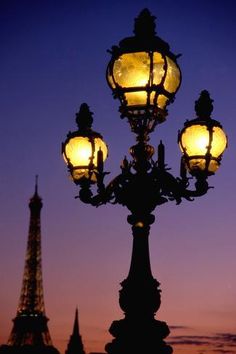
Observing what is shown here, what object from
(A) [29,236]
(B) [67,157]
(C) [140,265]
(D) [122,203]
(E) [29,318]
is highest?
(A) [29,236]

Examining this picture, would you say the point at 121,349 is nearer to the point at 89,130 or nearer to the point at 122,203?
the point at 122,203

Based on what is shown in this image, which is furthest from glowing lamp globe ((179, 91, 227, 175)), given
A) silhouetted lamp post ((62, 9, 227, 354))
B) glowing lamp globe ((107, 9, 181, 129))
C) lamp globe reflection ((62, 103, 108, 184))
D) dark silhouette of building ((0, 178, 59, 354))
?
dark silhouette of building ((0, 178, 59, 354))

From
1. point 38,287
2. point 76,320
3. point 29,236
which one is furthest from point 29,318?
point 76,320

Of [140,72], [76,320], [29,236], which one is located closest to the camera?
[140,72]

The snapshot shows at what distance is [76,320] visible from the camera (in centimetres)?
14275

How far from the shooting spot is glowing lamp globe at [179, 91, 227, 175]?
7855mm

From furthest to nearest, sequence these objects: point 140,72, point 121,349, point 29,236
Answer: point 29,236, point 140,72, point 121,349

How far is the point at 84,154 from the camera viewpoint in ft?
26.7

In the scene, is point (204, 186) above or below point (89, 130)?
below

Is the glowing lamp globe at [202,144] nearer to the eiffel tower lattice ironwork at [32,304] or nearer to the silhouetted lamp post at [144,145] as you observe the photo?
the silhouetted lamp post at [144,145]

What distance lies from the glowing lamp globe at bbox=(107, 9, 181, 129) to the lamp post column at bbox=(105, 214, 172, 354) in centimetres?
163

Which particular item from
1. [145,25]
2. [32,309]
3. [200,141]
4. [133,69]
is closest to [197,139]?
[200,141]

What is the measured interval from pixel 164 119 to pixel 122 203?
1032 millimetres

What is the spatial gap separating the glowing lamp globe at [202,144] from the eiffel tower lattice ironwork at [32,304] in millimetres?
92207
